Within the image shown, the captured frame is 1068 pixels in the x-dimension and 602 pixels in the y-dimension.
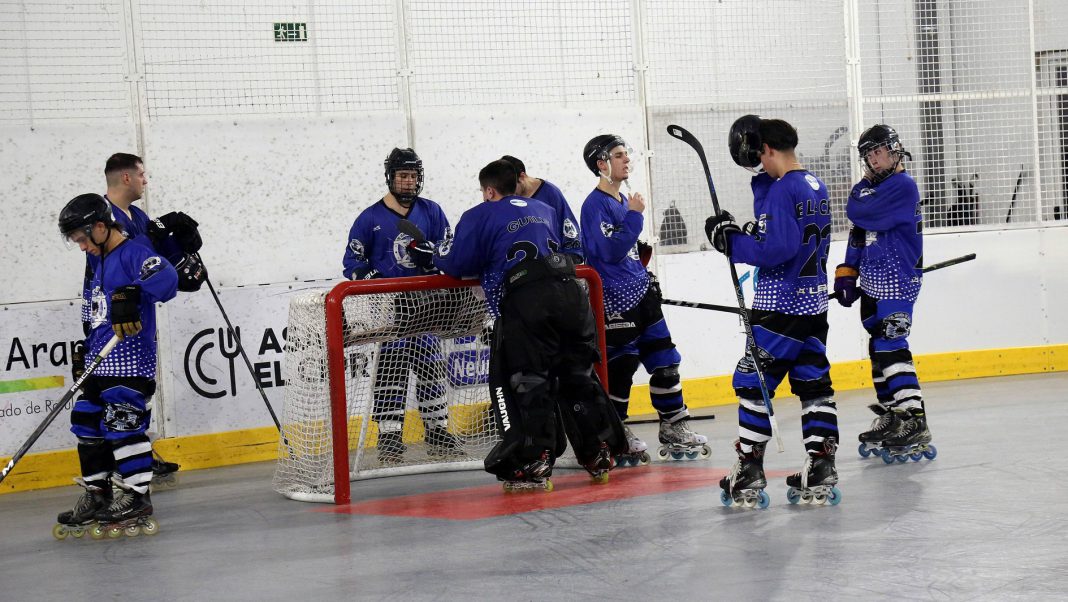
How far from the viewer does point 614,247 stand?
633 cm

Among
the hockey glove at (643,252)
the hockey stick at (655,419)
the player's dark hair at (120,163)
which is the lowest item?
the hockey stick at (655,419)

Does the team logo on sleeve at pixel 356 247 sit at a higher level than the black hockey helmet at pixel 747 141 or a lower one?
lower

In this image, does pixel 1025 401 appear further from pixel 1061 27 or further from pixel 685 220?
pixel 1061 27

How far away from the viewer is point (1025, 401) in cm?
819

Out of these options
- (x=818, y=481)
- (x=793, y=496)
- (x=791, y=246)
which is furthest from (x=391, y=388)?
(x=791, y=246)

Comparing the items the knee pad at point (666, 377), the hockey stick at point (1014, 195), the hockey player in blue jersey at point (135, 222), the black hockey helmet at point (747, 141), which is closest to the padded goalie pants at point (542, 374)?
the knee pad at point (666, 377)

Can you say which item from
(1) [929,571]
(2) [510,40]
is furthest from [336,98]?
(1) [929,571]

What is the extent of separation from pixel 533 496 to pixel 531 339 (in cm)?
76

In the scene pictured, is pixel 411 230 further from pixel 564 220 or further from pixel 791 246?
pixel 791 246

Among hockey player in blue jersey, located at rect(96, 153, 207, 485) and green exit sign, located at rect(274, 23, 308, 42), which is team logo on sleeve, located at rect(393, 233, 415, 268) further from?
green exit sign, located at rect(274, 23, 308, 42)

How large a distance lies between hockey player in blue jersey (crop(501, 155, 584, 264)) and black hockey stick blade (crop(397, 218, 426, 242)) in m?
0.59

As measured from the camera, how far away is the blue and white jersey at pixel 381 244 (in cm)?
709

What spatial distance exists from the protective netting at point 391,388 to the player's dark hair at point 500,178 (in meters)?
0.72

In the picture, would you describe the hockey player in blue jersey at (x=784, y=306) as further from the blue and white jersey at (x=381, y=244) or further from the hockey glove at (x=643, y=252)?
the blue and white jersey at (x=381, y=244)
